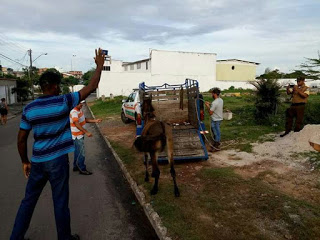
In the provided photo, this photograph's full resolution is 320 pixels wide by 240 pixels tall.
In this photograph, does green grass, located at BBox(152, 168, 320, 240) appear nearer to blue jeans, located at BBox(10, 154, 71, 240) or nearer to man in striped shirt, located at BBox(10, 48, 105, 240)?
blue jeans, located at BBox(10, 154, 71, 240)

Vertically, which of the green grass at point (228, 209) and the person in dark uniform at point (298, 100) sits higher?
the person in dark uniform at point (298, 100)

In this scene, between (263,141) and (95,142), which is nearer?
(263,141)

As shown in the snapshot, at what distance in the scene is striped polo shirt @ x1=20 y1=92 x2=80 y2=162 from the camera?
110 inches

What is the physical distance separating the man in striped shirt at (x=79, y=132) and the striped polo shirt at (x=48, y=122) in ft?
7.32

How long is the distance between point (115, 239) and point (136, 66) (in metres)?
43.9

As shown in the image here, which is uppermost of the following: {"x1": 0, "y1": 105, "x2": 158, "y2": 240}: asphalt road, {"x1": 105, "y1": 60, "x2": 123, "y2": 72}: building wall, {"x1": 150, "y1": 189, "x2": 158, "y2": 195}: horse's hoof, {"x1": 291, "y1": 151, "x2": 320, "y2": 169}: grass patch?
{"x1": 105, "y1": 60, "x2": 123, "y2": 72}: building wall

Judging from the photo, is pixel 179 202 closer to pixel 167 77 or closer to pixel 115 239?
pixel 115 239

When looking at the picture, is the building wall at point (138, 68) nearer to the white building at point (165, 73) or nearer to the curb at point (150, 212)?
the white building at point (165, 73)

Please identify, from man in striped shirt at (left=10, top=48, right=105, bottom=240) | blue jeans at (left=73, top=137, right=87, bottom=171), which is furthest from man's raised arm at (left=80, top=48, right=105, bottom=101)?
blue jeans at (left=73, top=137, right=87, bottom=171)

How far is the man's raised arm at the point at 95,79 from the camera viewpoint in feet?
9.43

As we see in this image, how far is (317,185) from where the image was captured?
4668 mm

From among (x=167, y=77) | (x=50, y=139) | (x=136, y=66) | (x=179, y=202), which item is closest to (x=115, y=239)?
(x=179, y=202)

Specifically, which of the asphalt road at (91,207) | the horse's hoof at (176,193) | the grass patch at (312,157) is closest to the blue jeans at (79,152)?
the asphalt road at (91,207)

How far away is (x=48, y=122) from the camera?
9.21 feet
